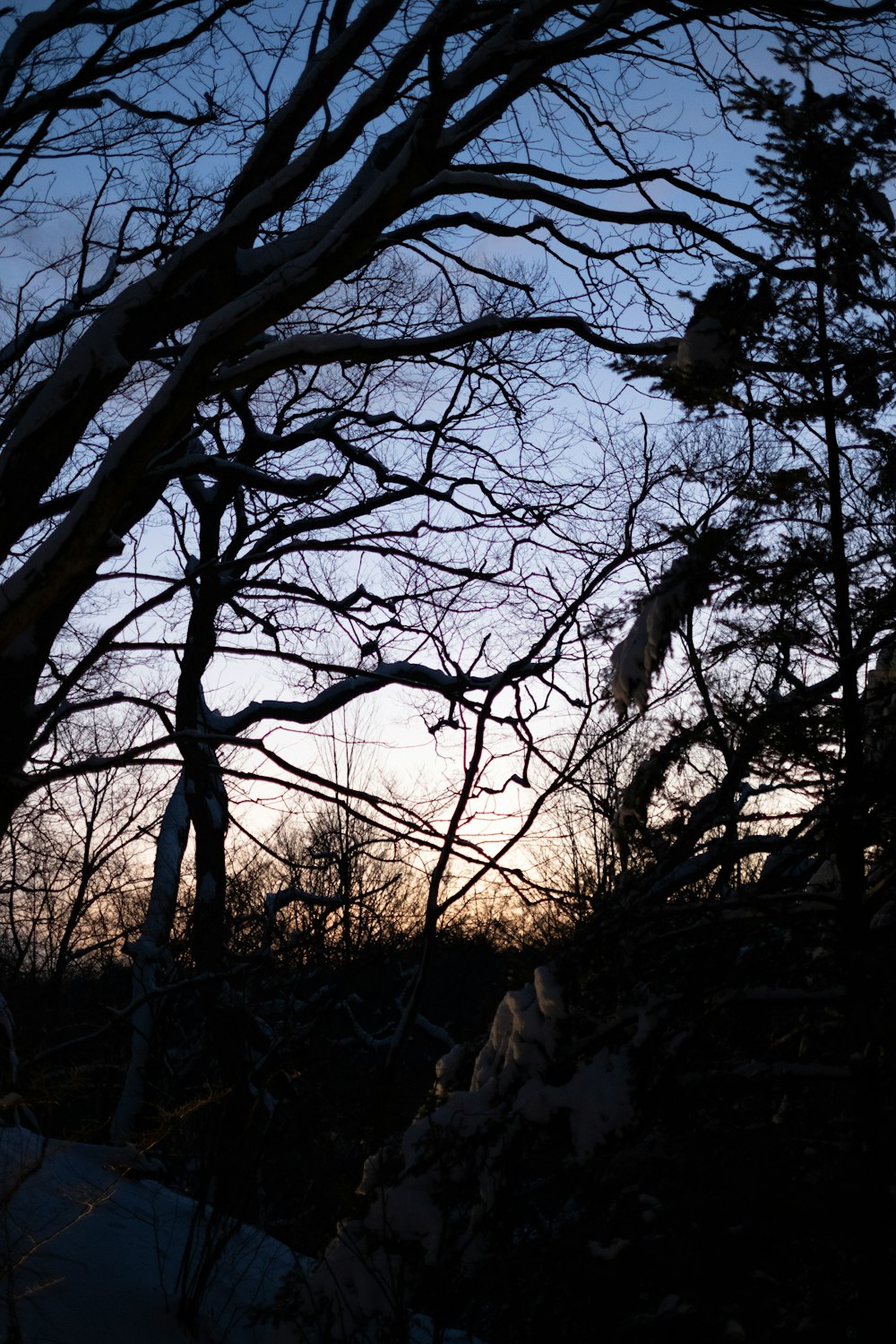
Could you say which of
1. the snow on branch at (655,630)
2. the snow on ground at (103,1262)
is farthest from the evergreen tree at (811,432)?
the snow on ground at (103,1262)

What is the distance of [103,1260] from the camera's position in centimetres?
561

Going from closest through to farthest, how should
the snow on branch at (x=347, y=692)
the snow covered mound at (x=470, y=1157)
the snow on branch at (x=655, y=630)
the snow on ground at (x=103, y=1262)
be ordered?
the snow covered mound at (x=470, y=1157), the snow on branch at (x=655, y=630), the snow on ground at (x=103, y=1262), the snow on branch at (x=347, y=692)

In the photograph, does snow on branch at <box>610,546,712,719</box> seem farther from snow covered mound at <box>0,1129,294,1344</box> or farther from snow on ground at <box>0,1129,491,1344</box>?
snow covered mound at <box>0,1129,294,1344</box>

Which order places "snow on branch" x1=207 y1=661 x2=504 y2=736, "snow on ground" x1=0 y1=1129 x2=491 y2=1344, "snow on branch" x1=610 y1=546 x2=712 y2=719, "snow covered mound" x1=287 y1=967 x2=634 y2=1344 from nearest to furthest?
"snow covered mound" x1=287 y1=967 x2=634 y2=1344
"snow on branch" x1=610 y1=546 x2=712 y2=719
"snow on ground" x1=0 y1=1129 x2=491 y2=1344
"snow on branch" x1=207 y1=661 x2=504 y2=736

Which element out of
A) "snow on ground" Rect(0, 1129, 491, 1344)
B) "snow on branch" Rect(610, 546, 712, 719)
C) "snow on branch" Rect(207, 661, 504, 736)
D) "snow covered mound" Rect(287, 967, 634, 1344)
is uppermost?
"snow on branch" Rect(207, 661, 504, 736)

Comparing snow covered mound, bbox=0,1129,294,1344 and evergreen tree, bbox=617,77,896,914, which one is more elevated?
evergreen tree, bbox=617,77,896,914

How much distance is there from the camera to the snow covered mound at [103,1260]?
4727 millimetres

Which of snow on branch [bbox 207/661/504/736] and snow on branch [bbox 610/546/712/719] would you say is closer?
snow on branch [bbox 610/546/712/719]

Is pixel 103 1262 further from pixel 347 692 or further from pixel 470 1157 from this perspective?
pixel 347 692

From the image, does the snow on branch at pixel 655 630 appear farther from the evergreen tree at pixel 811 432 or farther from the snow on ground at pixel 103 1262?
the snow on ground at pixel 103 1262

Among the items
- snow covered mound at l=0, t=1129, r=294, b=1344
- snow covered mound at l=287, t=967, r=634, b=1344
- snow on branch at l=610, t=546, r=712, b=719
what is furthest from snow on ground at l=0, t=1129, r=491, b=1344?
snow on branch at l=610, t=546, r=712, b=719

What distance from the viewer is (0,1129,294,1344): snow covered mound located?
186 inches

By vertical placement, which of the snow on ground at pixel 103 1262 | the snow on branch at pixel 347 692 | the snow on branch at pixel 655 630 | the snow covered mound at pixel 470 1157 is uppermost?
the snow on branch at pixel 347 692

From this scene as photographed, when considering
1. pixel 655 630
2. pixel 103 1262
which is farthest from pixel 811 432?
pixel 103 1262
